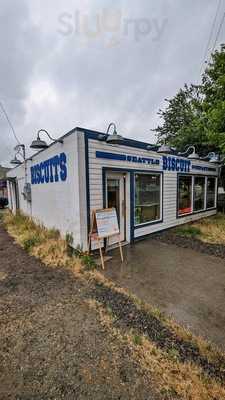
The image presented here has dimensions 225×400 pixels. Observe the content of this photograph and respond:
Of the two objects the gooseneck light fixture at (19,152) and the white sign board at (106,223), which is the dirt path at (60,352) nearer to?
the white sign board at (106,223)

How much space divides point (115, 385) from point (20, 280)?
9.43 ft

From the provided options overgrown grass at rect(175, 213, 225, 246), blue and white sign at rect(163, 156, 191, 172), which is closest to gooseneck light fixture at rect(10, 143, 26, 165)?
blue and white sign at rect(163, 156, 191, 172)

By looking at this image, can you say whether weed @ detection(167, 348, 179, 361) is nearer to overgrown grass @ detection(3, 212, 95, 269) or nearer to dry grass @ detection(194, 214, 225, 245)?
overgrown grass @ detection(3, 212, 95, 269)

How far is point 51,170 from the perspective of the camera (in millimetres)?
6254

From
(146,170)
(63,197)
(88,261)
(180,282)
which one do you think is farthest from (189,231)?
(63,197)

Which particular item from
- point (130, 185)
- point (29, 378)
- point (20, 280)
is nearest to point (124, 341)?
point (29, 378)

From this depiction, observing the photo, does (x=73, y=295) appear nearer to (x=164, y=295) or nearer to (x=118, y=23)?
(x=164, y=295)

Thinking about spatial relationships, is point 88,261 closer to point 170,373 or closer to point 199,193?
A: point 170,373

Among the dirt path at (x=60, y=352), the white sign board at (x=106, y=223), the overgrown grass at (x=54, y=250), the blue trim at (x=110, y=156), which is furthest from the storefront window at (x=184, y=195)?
the dirt path at (x=60, y=352)

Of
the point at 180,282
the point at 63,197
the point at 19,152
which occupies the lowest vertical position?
the point at 180,282

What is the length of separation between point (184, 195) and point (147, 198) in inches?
105

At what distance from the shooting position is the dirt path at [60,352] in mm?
1638

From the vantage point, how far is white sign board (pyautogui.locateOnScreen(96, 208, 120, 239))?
4473 mm

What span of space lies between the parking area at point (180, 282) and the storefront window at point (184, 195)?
10.1ft
